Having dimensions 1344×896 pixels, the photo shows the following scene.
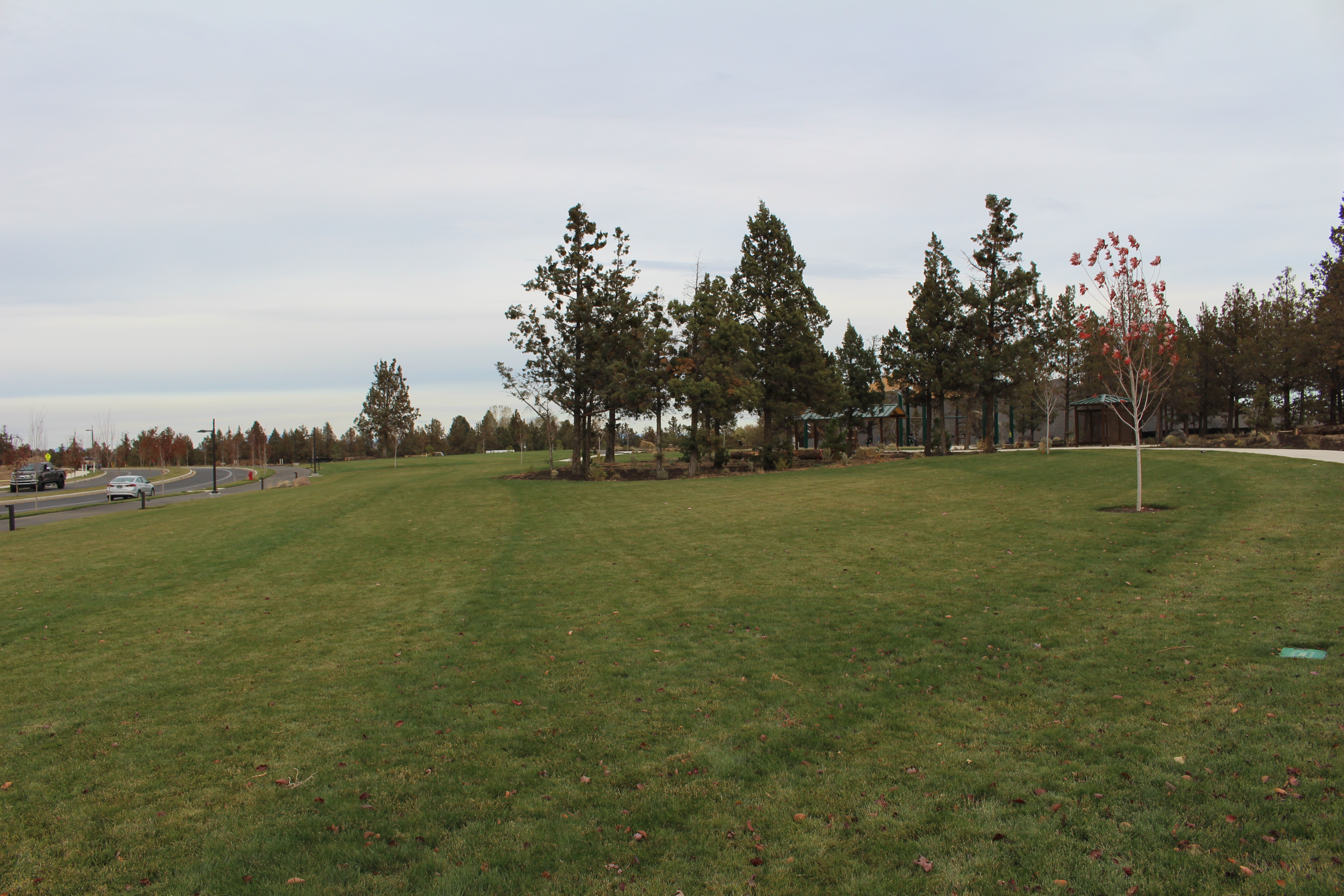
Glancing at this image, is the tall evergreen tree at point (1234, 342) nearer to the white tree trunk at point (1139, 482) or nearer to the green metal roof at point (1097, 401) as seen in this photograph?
the green metal roof at point (1097, 401)

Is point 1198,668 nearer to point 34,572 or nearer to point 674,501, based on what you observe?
point 674,501

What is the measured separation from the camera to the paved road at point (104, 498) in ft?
97.2

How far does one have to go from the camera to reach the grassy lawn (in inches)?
164

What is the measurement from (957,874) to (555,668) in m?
4.95

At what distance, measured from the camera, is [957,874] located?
12.9 feet

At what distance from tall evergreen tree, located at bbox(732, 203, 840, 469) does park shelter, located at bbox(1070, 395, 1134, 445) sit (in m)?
19.3

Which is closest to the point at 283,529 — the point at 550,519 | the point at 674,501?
the point at 550,519

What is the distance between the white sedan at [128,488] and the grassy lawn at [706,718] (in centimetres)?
3370

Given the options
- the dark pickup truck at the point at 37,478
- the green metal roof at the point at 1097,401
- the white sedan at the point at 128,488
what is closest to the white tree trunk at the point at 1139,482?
the green metal roof at the point at 1097,401

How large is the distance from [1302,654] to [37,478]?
6422cm

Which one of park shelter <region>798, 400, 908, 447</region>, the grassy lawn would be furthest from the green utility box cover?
park shelter <region>798, 400, 908, 447</region>

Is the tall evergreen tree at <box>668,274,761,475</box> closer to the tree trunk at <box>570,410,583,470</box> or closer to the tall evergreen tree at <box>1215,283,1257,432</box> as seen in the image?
the tree trunk at <box>570,410,583,470</box>

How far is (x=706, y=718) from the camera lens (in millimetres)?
6363

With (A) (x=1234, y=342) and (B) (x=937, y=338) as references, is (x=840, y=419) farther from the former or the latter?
(A) (x=1234, y=342)
